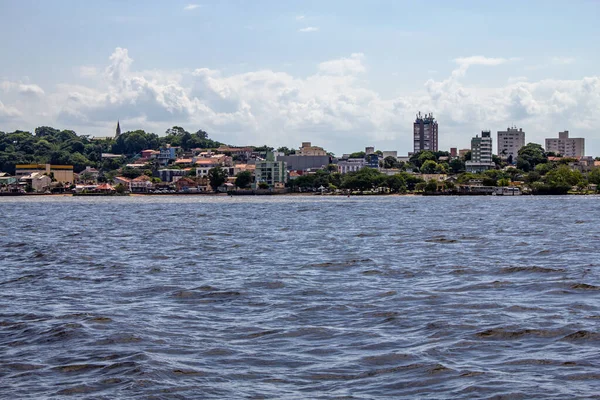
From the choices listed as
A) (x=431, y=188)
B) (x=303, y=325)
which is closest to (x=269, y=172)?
(x=431, y=188)

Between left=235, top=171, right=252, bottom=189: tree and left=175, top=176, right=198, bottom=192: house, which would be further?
left=175, top=176, right=198, bottom=192: house

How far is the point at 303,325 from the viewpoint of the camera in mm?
15078

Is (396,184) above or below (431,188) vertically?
above

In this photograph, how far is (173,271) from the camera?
2414cm

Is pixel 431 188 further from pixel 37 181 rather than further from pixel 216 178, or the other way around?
pixel 37 181

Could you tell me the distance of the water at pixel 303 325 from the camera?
37.1ft

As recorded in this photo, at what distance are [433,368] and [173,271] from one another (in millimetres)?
13354

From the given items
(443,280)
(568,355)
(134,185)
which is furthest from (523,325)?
(134,185)

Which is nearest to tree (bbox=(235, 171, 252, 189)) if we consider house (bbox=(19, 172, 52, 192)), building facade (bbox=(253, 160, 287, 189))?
building facade (bbox=(253, 160, 287, 189))

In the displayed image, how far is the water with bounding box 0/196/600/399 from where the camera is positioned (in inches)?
446

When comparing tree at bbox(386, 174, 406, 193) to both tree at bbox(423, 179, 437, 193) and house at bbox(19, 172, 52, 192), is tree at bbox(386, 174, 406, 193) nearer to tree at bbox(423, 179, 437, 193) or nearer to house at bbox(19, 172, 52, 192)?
tree at bbox(423, 179, 437, 193)

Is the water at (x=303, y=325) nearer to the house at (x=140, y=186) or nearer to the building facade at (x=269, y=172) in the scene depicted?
the building facade at (x=269, y=172)

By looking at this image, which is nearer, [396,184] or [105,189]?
[396,184]

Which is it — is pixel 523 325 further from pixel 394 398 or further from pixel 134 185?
pixel 134 185
